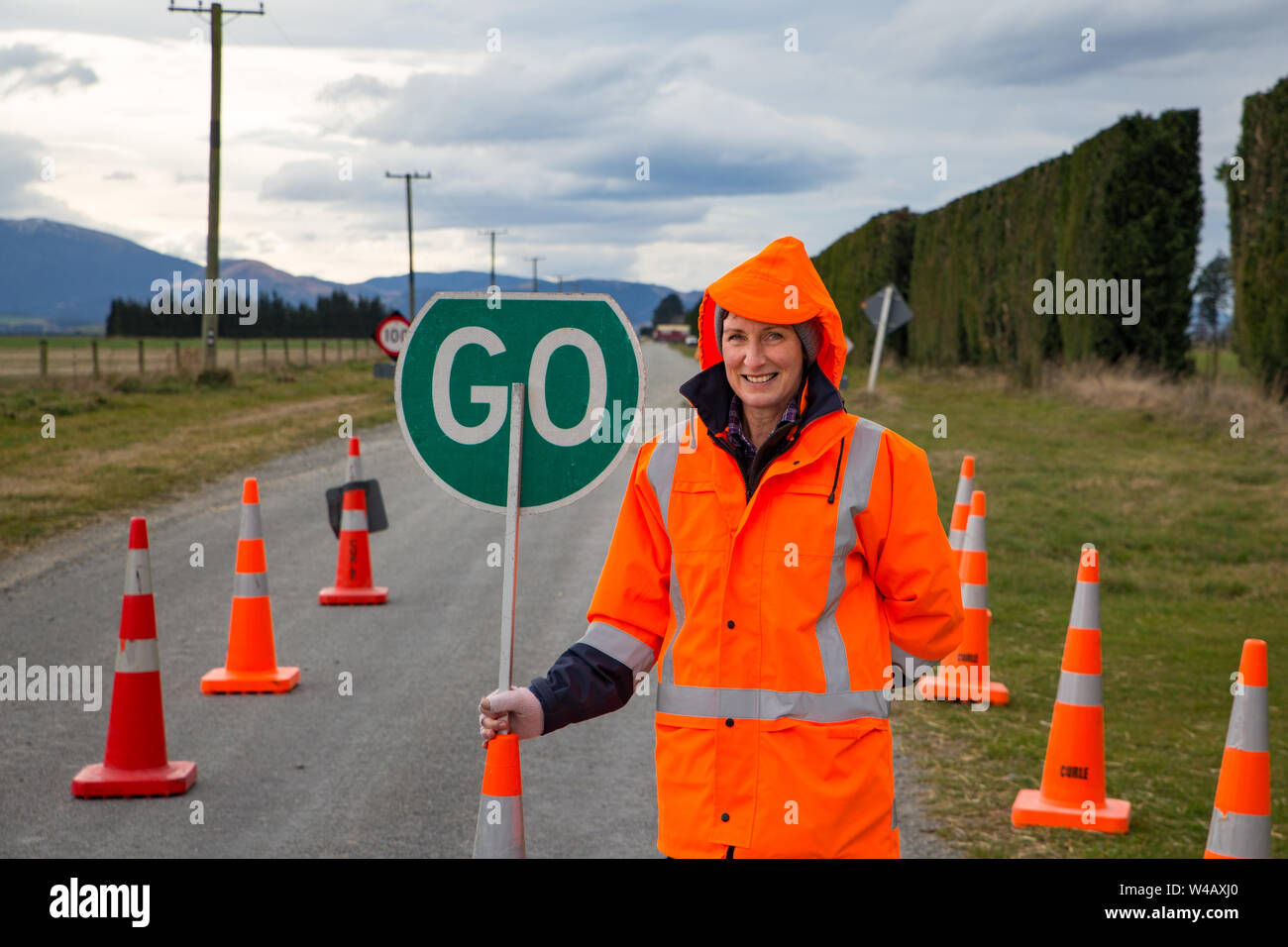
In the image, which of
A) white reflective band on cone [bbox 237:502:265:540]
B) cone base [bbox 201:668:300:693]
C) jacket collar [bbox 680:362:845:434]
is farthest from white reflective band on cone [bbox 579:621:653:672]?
white reflective band on cone [bbox 237:502:265:540]

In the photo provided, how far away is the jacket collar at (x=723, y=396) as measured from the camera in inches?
117

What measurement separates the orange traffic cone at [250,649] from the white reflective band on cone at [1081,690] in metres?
4.21

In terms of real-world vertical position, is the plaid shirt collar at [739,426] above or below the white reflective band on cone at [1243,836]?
above

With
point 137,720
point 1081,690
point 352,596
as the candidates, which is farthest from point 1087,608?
point 352,596

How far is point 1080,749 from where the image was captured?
5629 mm

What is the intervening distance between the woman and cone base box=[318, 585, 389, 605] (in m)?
7.04

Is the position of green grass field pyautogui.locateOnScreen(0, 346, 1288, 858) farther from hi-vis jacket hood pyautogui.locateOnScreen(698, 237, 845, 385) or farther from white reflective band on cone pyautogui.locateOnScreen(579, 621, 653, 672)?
hi-vis jacket hood pyautogui.locateOnScreen(698, 237, 845, 385)

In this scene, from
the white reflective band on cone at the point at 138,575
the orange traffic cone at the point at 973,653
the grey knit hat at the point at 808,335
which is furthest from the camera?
the orange traffic cone at the point at 973,653

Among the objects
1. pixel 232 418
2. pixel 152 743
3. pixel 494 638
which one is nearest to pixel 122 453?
pixel 232 418

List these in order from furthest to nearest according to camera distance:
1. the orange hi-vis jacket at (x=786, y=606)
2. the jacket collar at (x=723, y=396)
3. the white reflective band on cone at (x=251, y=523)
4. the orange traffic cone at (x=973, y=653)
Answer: the white reflective band on cone at (x=251, y=523), the orange traffic cone at (x=973, y=653), the jacket collar at (x=723, y=396), the orange hi-vis jacket at (x=786, y=606)

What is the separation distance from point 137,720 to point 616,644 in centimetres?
366

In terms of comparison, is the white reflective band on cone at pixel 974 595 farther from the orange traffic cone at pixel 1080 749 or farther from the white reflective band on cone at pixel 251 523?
the white reflective band on cone at pixel 251 523

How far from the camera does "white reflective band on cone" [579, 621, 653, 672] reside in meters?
3.11

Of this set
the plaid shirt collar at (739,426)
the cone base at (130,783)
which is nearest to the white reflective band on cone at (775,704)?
the plaid shirt collar at (739,426)
